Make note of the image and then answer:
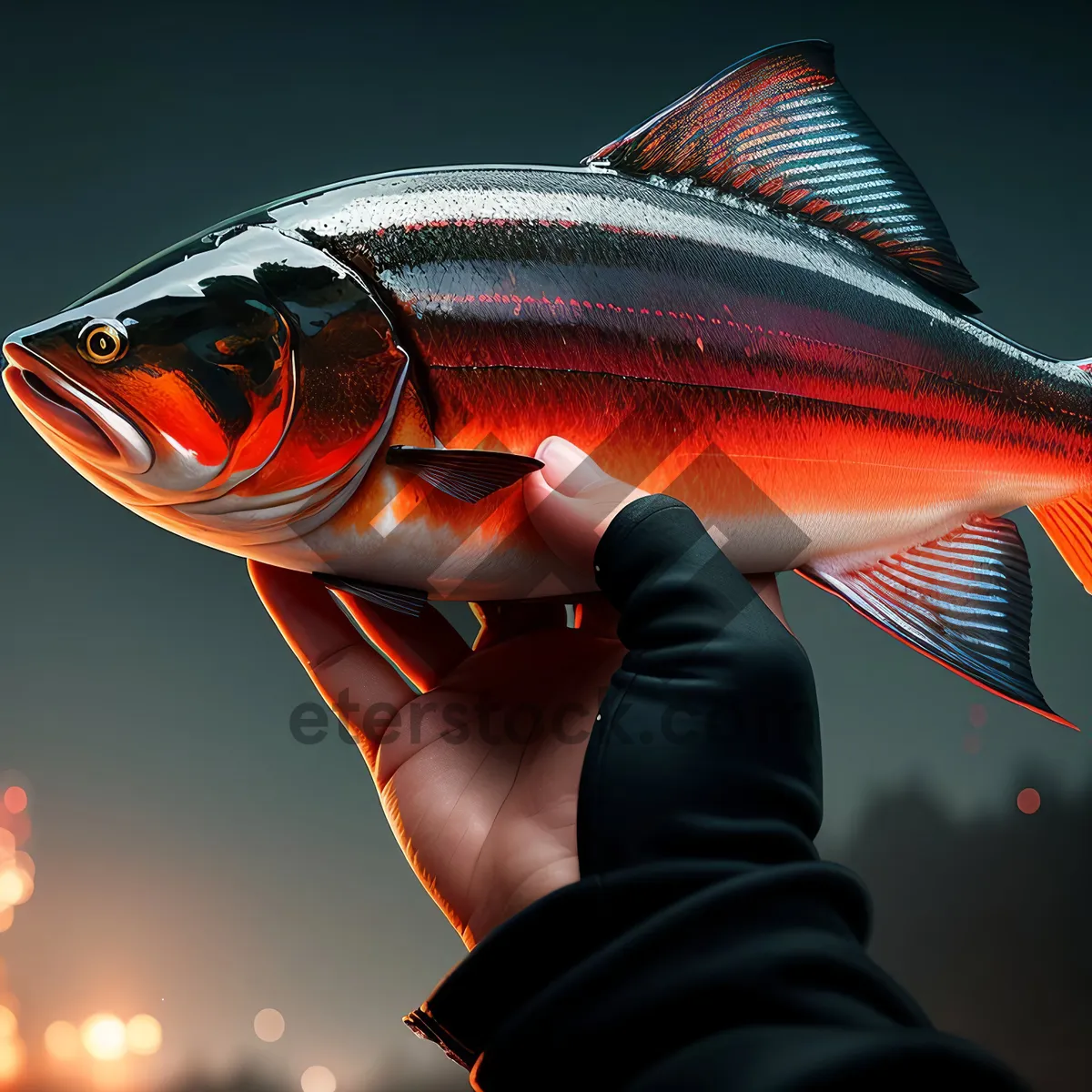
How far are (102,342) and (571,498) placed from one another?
28 centimetres

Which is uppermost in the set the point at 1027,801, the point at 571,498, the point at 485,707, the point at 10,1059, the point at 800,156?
the point at 800,156

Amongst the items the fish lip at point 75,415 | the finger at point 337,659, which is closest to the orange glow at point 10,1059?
the finger at point 337,659

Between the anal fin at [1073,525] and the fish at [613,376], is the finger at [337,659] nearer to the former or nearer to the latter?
the fish at [613,376]

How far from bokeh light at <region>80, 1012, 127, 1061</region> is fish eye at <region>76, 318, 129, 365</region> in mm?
1249

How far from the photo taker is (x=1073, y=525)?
895mm

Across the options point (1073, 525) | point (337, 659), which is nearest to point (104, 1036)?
point (337, 659)

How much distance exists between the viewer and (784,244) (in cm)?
75

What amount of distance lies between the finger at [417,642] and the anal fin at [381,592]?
5.7 inches

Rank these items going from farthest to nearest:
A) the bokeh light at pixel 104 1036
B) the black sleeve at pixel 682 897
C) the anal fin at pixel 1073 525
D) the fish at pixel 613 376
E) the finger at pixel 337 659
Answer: the bokeh light at pixel 104 1036 < the anal fin at pixel 1073 525 < the finger at pixel 337 659 < the fish at pixel 613 376 < the black sleeve at pixel 682 897

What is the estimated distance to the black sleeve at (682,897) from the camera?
429 mm

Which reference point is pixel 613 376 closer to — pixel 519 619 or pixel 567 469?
pixel 567 469

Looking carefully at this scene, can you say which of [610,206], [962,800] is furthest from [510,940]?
[962,800]

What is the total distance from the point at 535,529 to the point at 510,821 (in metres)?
0.20

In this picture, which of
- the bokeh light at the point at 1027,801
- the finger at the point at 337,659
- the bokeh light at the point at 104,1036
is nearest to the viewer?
the finger at the point at 337,659
